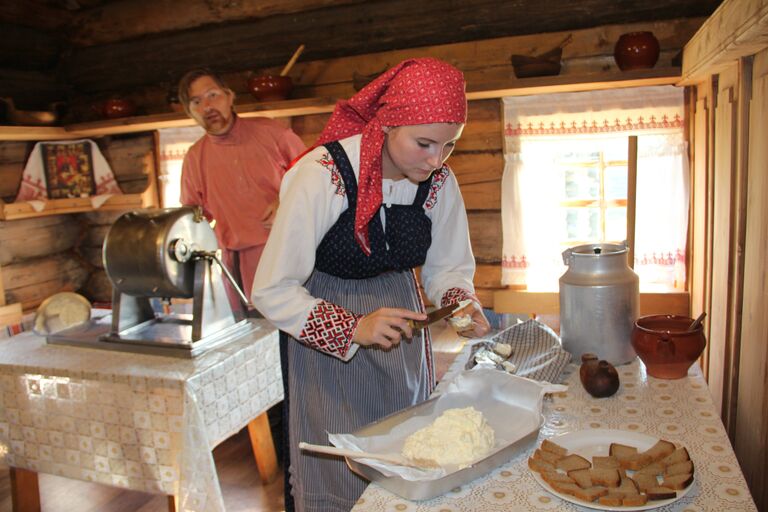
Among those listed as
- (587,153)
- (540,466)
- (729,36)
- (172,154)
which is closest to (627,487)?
(540,466)

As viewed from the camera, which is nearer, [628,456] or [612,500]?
[612,500]

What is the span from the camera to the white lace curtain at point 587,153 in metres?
3.10

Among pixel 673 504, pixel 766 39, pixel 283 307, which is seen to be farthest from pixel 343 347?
pixel 766 39

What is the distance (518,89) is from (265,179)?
134 cm

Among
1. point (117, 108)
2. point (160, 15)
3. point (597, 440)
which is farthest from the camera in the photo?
point (160, 15)

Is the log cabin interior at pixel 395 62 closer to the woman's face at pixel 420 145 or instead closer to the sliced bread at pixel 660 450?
the sliced bread at pixel 660 450

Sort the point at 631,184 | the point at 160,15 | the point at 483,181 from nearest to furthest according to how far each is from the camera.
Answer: the point at 631,184 < the point at 483,181 < the point at 160,15

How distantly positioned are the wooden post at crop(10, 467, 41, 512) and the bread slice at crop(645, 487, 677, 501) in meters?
2.50

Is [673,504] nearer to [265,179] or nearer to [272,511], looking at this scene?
[272,511]

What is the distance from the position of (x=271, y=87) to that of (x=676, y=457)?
300 centimetres

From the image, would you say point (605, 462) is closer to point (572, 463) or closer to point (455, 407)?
point (572, 463)

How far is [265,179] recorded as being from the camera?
322cm

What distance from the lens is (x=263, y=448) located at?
2.88 m

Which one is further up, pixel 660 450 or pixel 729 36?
pixel 729 36
